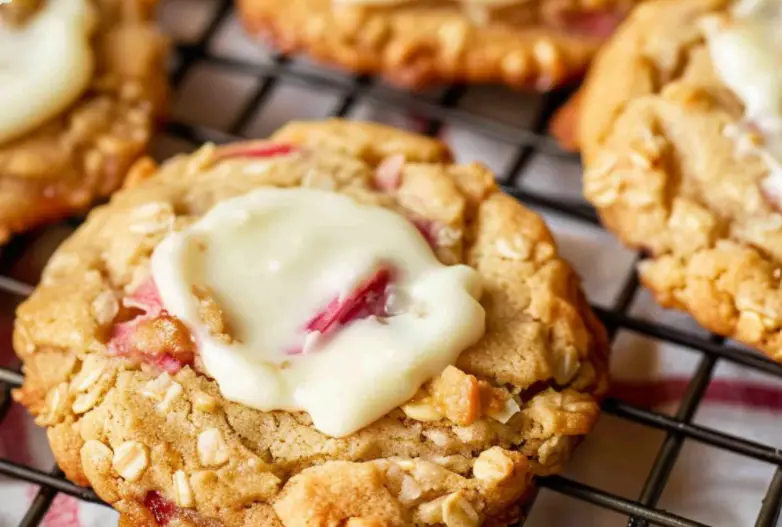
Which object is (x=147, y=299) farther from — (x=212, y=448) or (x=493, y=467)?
(x=493, y=467)

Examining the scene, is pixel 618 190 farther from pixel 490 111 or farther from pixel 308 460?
pixel 308 460

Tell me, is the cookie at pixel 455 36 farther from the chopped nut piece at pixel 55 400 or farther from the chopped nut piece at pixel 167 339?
the chopped nut piece at pixel 55 400

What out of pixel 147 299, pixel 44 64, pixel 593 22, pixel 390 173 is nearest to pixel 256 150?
pixel 390 173

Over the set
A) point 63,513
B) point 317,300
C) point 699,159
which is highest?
point 699,159

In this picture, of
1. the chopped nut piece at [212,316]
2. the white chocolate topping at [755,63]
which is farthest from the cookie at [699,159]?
the chopped nut piece at [212,316]

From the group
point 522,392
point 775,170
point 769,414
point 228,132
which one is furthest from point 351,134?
point 769,414

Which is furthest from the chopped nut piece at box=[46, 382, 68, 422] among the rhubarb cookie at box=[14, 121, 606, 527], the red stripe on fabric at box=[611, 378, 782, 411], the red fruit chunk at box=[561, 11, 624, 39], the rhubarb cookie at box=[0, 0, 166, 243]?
the red fruit chunk at box=[561, 11, 624, 39]

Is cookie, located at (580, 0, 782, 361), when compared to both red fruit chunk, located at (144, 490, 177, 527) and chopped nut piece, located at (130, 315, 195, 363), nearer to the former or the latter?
chopped nut piece, located at (130, 315, 195, 363)
